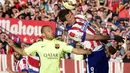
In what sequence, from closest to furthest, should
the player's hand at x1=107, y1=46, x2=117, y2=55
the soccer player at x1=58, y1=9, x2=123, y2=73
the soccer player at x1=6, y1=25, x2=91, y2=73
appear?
the soccer player at x1=6, y1=25, x2=91, y2=73 < the soccer player at x1=58, y1=9, x2=123, y2=73 < the player's hand at x1=107, y1=46, x2=117, y2=55

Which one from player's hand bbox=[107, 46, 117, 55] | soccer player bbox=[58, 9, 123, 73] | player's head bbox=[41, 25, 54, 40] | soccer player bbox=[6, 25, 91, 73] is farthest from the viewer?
player's hand bbox=[107, 46, 117, 55]

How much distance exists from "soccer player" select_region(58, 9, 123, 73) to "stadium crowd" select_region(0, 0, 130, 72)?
254 cm

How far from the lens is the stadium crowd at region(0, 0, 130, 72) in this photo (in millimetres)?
10078

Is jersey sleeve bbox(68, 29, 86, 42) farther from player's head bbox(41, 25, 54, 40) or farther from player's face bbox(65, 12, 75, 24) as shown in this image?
player's head bbox(41, 25, 54, 40)

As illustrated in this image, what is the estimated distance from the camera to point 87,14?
10.9 m

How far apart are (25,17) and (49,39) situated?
5343 millimetres

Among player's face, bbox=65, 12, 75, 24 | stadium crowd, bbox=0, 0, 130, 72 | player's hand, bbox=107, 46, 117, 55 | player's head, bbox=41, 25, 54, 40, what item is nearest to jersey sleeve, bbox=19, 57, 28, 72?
stadium crowd, bbox=0, 0, 130, 72

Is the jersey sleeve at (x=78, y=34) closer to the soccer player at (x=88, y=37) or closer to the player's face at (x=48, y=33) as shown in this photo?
the soccer player at (x=88, y=37)

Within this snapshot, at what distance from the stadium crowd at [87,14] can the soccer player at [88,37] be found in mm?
2540

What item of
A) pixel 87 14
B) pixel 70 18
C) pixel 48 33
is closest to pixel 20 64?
pixel 87 14

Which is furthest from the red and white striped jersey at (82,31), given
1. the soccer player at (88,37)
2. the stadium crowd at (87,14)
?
the stadium crowd at (87,14)

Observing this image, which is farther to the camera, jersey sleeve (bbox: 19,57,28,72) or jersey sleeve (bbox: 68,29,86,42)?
jersey sleeve (bbox: 19,57,28,72)

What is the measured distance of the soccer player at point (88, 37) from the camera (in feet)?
22.8

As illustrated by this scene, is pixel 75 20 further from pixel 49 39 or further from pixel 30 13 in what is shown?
pixel 30 13
